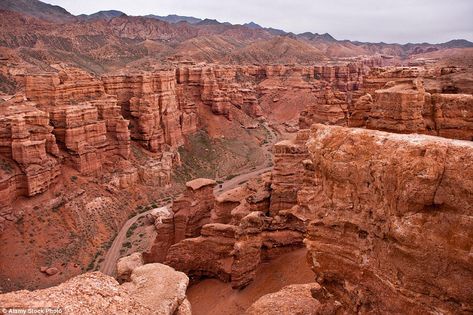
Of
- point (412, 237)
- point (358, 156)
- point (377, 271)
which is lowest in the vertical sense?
point (377, 271)

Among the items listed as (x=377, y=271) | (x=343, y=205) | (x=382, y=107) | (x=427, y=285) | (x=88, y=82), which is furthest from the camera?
(x=88, y=82)

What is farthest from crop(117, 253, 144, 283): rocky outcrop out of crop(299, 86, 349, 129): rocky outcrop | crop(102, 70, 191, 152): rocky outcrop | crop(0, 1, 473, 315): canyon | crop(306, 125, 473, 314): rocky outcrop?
crop(102, 70, 191, 152): rocky outcrop

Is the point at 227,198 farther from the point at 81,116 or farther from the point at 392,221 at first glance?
the point at 81,116

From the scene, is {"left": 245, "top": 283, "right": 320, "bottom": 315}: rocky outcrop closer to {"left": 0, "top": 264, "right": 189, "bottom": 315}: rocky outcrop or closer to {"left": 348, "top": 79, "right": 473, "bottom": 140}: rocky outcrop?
{"left": 0, "top": 264, "right": 189, "bottom": 315}: rocky outcrop

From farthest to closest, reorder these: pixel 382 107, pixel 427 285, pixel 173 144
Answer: pixel 173 144, pixel 382 107, pixel 427 285

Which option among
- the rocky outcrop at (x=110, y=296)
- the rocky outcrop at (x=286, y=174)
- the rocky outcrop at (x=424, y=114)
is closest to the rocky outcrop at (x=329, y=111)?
the rocky outcrop at (x=286, y=174)

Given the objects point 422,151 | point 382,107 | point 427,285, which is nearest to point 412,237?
point 427,285

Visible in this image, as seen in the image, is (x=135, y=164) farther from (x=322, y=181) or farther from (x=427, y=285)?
(x=427, y=285)

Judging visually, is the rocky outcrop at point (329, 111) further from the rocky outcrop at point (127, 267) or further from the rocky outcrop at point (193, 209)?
the rocky outcrop at point (127, 267)
